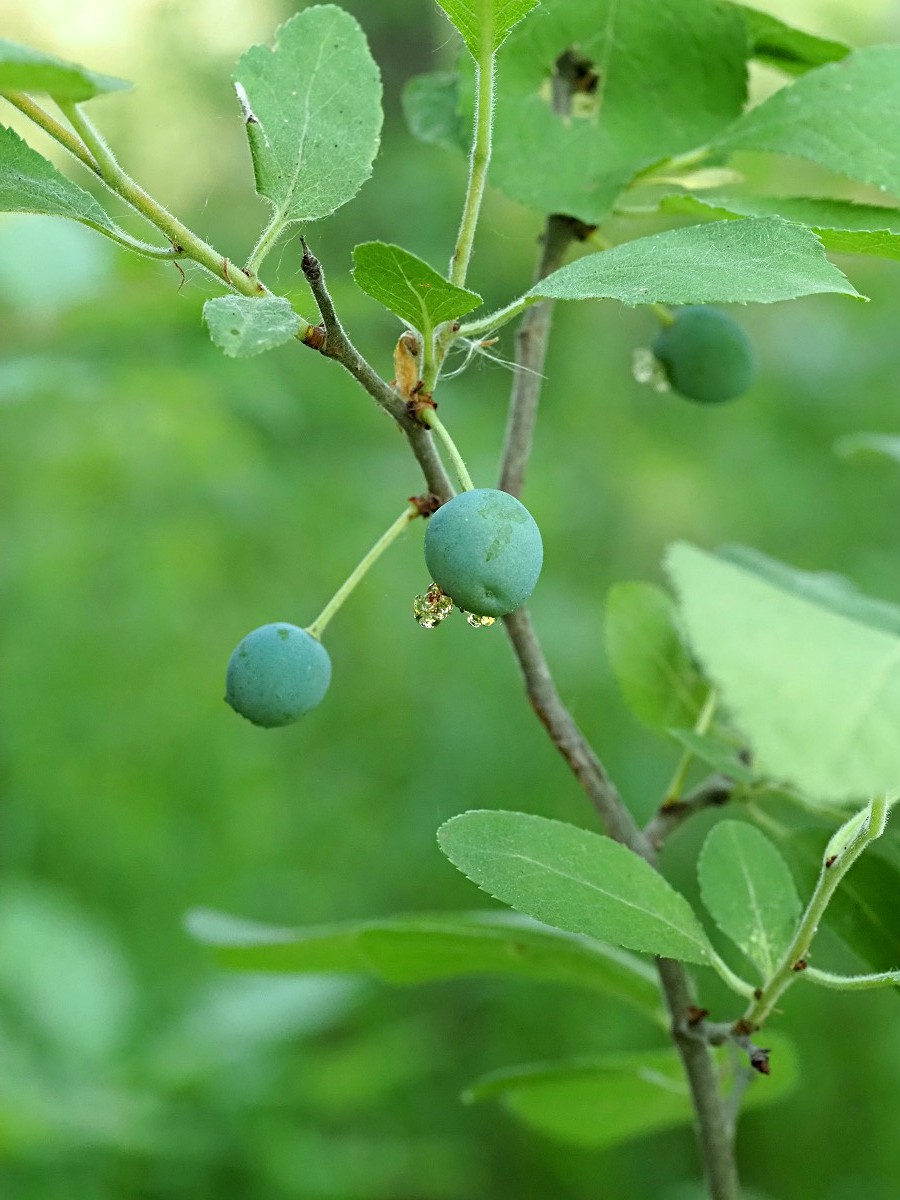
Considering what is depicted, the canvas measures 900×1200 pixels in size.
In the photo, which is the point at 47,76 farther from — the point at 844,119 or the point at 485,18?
the point at 844,119

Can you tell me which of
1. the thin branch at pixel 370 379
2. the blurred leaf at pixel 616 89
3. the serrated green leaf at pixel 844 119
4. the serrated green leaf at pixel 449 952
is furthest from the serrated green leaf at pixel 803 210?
the serrated green leaf at pixel 449 952

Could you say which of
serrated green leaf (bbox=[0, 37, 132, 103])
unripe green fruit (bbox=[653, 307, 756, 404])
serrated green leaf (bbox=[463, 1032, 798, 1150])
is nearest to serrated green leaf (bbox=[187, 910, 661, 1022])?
serrated green leaf (bbox=[463, 1032, 798, 1150])

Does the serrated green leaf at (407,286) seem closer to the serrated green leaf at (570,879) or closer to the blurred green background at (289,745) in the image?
the serrated green leaf at (570,879)

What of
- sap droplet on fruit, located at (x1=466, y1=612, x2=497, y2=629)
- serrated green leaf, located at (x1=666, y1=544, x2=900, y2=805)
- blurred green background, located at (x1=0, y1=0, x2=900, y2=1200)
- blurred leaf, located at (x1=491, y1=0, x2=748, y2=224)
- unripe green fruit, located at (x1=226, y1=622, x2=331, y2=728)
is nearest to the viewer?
serrated green leaf, located at (x1=666, y1=544, x2=900, y2=805)

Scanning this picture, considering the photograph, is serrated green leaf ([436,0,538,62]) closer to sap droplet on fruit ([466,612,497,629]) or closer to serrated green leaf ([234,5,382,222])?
serrated green leaf ([234,5,382,222])

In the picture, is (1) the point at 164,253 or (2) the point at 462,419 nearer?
(1) the point at 164,253

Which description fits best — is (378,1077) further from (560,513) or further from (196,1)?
(196,1)

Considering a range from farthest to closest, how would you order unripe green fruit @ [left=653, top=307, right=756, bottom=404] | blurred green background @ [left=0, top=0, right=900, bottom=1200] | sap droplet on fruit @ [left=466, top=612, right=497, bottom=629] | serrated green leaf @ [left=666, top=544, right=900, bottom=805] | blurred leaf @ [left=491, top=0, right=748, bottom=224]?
blurred green background @ [left=0, top=0, right=900, bottom=1200] < unripe green fruit @ [left=653, top=307, right=756, bottom=404] < blurred leaf @ [left=491, top=0, right=748, bottom=224] < sap droplet on fruit @ [left=466, top=612, right=497, bottom=629] < serrated green leaf @ [left=666, top=544, right=900, bottom=805]

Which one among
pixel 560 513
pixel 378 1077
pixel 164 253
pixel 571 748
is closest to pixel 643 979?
pixel 571 748
